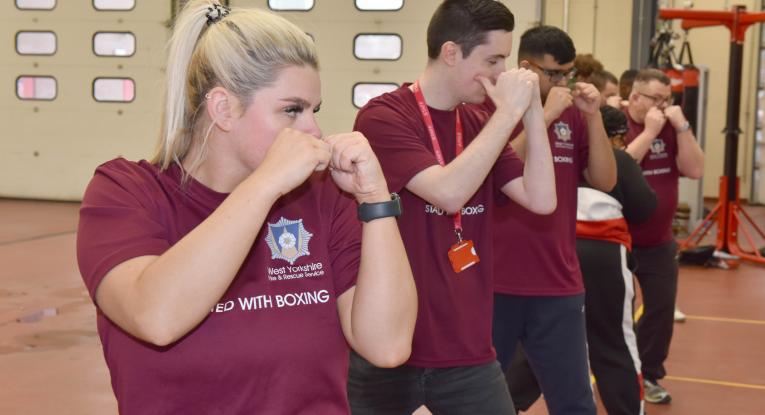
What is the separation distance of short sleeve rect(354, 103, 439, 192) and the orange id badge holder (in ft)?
0.86

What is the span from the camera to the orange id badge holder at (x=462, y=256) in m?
2.89

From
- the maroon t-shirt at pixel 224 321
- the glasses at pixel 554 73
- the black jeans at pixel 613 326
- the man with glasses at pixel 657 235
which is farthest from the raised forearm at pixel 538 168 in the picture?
the man with glasses at pixel 657 235

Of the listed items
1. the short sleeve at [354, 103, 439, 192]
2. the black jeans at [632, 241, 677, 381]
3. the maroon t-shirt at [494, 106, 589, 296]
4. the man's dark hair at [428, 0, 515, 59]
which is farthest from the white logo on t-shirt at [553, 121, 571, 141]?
the black jeans at [632, 241, 677, 381]

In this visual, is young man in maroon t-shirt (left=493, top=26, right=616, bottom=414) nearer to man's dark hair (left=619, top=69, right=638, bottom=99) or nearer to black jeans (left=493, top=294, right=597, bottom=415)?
black jeans (left=493, top=294, right=597, bottom=415)

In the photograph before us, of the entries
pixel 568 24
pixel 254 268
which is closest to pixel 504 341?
pixel 254 268

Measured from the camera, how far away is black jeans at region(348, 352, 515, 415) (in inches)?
112

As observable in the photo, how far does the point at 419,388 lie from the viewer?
9.52 ft

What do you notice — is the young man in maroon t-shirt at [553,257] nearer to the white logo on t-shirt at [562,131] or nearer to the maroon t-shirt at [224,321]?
the white logo on t-shirt at [562,131]

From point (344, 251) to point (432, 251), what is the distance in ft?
3.35

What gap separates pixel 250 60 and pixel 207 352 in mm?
574

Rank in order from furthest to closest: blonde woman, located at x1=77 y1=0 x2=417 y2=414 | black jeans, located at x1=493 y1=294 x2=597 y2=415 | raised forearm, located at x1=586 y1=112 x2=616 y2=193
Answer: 1. raised forearm, located at x1=586 y1=112 x2=616 y2=193
2. black jeans, located at x1=493 y1=294 x2=597 y2=415
3. blonde woman, located at x1=77 y1=0 x2=417 y2=414

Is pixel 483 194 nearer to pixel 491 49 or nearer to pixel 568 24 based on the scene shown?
pixel 491 49

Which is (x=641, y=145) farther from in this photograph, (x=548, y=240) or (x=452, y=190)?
(x=452, y=190)

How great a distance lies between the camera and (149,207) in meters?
1.79
